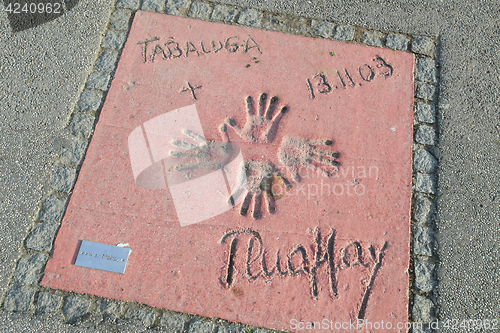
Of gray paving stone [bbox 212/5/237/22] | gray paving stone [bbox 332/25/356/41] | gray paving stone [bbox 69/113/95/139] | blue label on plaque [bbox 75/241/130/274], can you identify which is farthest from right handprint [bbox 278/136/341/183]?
gray paving stone [bbox 69/113/95/139]

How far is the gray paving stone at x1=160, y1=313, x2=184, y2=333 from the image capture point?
196cm

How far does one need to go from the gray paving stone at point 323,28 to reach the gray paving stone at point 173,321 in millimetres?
2310

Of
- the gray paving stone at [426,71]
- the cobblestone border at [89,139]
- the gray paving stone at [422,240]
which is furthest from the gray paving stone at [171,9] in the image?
the gray paving stone at [422,240]

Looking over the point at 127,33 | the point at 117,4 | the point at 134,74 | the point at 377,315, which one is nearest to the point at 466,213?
the point at 377,315

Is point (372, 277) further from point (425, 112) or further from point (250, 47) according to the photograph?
point (250, 47)

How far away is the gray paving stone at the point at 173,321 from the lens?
1.96m

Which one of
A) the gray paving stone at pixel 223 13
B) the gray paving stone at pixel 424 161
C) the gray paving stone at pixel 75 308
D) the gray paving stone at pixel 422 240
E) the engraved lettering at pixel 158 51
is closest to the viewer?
the gray paving stone at pixel 75 308

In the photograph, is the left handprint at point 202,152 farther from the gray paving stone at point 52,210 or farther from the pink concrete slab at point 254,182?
the gray paving stone at point 52,210

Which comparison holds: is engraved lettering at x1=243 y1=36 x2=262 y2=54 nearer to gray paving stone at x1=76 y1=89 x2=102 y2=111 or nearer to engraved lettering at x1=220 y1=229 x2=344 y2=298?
gray paving stone at x1=76 y1=89 x2=102 y2=111

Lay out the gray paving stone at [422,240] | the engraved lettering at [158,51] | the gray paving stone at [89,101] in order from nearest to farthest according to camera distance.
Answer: the gray paving stone at [422,240] < the gray paving stone at [89,101] < the engraved lettering at [158,51]

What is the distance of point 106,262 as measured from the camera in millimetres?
2045

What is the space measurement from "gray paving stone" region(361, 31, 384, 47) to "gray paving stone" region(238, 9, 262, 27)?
0.85 meters

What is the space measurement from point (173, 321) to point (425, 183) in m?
1.92

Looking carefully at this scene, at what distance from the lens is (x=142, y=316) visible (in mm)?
1970
